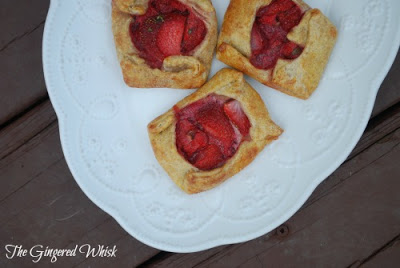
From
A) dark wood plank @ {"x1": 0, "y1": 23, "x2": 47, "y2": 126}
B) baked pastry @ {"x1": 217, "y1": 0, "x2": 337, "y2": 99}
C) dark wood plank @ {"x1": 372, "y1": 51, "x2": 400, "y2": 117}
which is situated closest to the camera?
baked pastry @ {"x1": 217, "y1": 0, "x2": 337, "y2": 99}

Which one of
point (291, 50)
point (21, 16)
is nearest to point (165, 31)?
point (291, 50)

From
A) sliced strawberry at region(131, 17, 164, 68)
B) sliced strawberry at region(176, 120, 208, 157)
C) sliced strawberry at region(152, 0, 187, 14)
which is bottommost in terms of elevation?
sliced strawberry at region(176, 120, 208, 157)

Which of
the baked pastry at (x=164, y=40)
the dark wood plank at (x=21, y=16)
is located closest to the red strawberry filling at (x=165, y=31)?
the baked pastry at (x=164, y=40)

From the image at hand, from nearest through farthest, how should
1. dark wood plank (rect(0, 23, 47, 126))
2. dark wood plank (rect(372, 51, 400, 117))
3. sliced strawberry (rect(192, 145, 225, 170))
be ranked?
sliced strawberry (rect(192, 145, 225, 170))
dark wood plank (rect(372, 51, 400, 117))
dark wood plank (rect(0, 23, 47, 126))

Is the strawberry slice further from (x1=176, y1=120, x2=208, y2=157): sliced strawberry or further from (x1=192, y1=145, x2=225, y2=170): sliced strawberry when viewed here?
(x1=192, y1=145, x2=225, y2=170): sliced strawberry

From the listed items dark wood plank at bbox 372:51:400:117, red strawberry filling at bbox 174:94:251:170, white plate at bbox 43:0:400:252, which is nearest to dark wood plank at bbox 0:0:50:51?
white plate at bbox 43:0:400:252

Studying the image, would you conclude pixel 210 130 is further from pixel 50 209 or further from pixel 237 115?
pixel 50 209

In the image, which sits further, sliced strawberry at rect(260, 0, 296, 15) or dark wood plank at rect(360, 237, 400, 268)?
dark wood plank at rect(360, 237, 400, 268)

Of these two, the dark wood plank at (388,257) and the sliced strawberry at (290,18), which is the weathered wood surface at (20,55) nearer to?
the sliced strawberry at (290,18)
